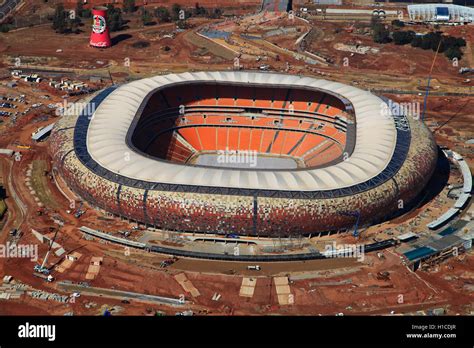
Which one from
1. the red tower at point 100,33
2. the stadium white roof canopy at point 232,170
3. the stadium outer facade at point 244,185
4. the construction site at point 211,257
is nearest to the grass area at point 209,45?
the red tower at point 100,33

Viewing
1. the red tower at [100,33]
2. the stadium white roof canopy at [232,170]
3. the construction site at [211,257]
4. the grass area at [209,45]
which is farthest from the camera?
the grass area at [209,45]

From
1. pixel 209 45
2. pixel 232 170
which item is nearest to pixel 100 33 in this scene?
pixel 209 45

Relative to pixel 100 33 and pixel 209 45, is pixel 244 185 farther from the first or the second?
pixel 100 33

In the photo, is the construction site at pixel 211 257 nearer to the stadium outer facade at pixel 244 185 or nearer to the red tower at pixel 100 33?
the stadium outer facade at pixel 244 185

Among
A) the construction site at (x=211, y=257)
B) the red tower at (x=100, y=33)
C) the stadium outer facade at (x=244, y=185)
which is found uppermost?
the red tower at (x=100, y=33)

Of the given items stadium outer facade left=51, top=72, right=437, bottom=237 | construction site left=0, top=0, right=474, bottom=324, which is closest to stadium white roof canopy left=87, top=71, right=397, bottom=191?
stadium outer facade left=51, top=72, right=437, bottom=237

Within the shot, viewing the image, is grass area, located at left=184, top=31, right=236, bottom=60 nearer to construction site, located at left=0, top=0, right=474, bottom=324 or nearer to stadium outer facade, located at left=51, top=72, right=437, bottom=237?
construction site, located at left=0, top=0, right=474, bottom=324

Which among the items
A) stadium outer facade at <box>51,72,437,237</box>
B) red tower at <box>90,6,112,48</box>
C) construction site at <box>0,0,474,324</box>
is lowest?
construction site at <box>0,0,474,324</box>
